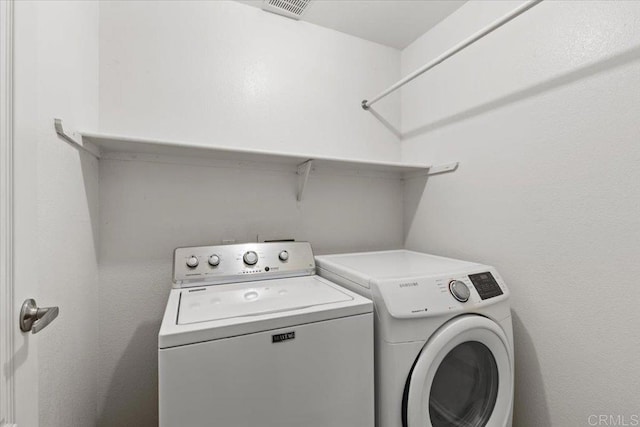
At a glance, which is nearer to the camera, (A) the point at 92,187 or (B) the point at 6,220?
(B) the point at 6,220

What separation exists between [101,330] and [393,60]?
2.48 m

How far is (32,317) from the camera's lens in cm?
61

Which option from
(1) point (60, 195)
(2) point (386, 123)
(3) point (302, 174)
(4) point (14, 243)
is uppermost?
(2) point (386, 123)

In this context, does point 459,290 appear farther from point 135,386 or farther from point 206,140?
point 135,386

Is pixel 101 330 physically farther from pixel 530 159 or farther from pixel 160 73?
pixel 530 159

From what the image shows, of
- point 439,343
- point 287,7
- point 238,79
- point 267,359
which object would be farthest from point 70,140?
point 439,343

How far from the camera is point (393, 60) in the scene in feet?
6.72

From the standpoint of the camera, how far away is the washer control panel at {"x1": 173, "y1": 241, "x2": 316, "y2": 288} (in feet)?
4.04

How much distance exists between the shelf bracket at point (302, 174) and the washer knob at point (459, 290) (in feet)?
3.02

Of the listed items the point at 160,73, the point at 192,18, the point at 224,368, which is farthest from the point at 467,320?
the point at 192,18

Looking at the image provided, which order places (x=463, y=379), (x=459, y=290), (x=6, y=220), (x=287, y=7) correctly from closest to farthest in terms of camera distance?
(x=6, y=220)
(x=459, y=290)
(x=463, y=379)
(x=287, y=7)

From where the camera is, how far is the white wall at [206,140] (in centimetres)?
131

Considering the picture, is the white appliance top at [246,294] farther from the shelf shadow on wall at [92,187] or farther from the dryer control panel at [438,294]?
the shelf shadow on wall at [92,187]

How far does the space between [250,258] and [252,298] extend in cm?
33
